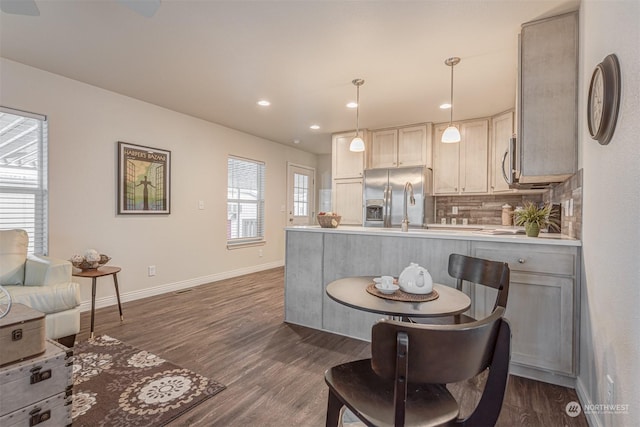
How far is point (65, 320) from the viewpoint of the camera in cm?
243

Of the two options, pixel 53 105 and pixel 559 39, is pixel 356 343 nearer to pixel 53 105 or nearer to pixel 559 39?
pixel 559 39

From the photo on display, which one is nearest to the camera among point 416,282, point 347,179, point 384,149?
point 416,282

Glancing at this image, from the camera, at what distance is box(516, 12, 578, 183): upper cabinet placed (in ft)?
7.06

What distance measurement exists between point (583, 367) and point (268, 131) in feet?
15.9

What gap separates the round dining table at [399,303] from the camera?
55.2 inches

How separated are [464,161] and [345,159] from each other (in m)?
1.88

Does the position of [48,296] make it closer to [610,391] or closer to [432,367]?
[432,367]

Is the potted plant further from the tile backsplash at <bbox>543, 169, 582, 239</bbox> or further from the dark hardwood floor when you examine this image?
the dark hardwood floor

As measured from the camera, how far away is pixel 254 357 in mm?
2406

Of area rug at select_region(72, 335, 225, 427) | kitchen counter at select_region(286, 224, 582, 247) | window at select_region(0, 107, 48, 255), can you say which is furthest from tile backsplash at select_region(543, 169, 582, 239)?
window at select_region(0, 107, 48, 255)

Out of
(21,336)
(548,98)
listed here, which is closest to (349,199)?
(548,98)

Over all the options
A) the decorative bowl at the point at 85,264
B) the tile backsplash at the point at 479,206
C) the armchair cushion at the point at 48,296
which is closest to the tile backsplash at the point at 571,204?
the tile backsplash at the point at 479,206

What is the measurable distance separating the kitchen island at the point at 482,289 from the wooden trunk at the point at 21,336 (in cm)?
200

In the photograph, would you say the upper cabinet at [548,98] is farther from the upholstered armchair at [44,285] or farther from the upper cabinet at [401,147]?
the upholstered armchair at [44,285]
